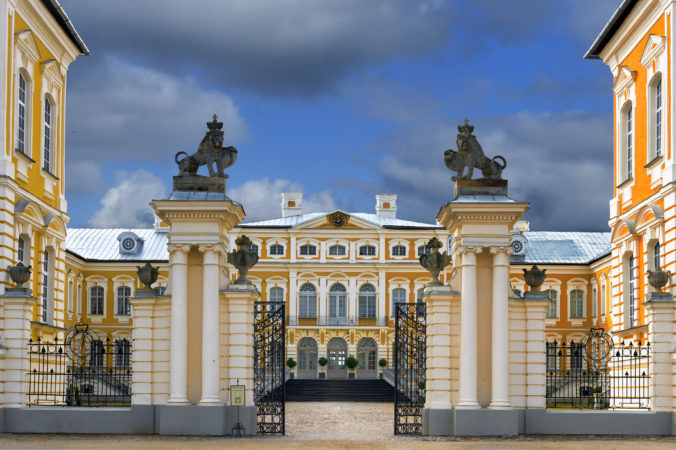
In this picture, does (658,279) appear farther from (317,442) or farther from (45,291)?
(45,291)

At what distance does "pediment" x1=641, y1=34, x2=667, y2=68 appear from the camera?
90.6 feet

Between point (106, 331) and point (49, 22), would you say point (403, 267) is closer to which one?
point (106, 331)

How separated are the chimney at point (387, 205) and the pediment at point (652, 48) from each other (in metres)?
41.7

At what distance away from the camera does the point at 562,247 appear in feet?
207

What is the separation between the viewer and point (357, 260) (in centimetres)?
6706

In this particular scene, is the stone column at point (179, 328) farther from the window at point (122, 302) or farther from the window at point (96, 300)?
the window at point (96, 300)

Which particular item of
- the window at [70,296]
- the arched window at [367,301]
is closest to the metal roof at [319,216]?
the arched window at [367,301]

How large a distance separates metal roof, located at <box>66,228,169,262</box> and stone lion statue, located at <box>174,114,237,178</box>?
41.2 metres

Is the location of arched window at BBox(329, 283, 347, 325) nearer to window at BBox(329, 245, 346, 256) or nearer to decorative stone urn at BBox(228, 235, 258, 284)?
window at BBox(329, 245, 346, 256)

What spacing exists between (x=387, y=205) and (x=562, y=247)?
13.4 meters

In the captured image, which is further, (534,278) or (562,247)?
(562,247)

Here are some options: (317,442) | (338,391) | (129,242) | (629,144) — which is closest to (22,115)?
(317,442)

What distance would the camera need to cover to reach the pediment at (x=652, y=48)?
2761 centimetres

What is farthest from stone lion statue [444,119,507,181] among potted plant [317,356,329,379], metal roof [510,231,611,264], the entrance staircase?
potted plant [317,356,329,379]
